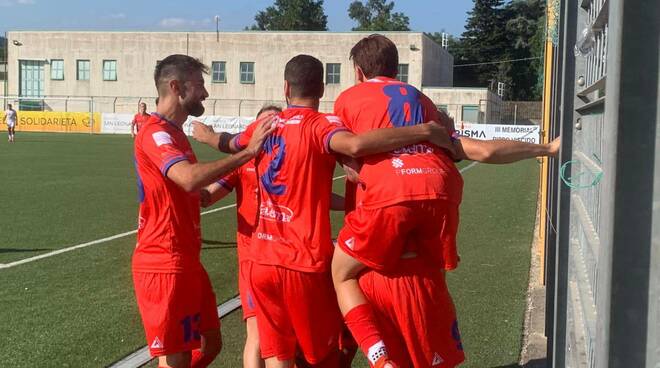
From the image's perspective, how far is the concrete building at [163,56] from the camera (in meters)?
60.2

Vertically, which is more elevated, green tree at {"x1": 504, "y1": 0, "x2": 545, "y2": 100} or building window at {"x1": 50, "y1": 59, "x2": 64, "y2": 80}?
green tree at {"x1": 504, "y1": 0, "x2": 545, "y2": 100}

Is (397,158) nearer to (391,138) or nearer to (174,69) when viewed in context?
(391,138)

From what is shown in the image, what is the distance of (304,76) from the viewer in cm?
380

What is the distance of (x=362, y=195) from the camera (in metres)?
3.38

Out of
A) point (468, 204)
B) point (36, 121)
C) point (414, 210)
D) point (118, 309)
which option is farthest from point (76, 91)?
point (414, 210)

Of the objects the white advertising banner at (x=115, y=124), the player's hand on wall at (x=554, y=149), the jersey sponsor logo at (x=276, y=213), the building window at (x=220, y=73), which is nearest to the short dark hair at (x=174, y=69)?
the jersey sponsor logo at (x=276, y=213)

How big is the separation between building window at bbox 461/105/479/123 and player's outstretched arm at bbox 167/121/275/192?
174ft

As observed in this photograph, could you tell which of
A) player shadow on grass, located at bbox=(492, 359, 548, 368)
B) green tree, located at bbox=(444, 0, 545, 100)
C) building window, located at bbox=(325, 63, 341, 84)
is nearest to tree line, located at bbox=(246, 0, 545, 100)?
green tree, located at bbox=(444, 0, 545, 100)

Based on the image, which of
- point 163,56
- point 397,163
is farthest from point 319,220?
point 163,56

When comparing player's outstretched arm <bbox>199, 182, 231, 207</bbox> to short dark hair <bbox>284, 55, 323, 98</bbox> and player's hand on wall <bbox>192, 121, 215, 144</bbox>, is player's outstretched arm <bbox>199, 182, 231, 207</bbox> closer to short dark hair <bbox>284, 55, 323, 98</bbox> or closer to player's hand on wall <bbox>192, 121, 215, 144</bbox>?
player's hand on wall <bbox>192, 121, 215, 144</bbox>

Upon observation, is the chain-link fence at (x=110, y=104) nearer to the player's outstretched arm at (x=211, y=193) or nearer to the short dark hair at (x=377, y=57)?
the player's outstretched arm at (x=211, y=193)

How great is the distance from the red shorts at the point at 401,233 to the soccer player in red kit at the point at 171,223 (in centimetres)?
77

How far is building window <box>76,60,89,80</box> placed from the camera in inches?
2549

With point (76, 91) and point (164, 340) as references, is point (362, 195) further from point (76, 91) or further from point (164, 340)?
point (76, 91)
